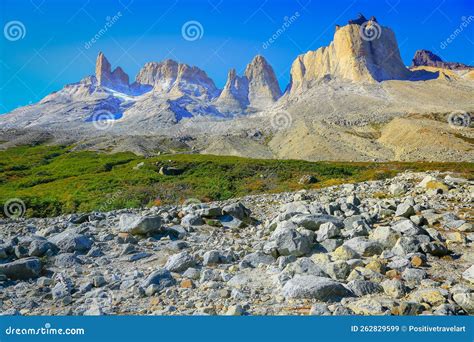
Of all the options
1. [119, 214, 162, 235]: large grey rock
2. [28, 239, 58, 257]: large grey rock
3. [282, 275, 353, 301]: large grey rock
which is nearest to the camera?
[282, 275, 353, 301]: large grey rock

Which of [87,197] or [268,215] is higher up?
[87,197]

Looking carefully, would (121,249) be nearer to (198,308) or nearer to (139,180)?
(198,308)

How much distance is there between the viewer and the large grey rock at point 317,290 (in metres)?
9.51

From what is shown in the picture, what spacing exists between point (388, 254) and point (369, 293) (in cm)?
304

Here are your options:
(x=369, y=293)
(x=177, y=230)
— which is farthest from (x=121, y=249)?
(x=369, y=293)

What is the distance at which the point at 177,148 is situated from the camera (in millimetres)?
159625

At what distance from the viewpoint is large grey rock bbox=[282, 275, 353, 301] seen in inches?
374

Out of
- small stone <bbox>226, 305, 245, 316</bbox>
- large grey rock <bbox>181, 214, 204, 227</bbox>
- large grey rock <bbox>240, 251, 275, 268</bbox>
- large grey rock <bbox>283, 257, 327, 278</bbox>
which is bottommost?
small stone <bbox>226, 305, 245, 316</bbox>

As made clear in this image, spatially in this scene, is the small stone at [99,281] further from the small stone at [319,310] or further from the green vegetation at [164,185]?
the green vegetation at [164,185]

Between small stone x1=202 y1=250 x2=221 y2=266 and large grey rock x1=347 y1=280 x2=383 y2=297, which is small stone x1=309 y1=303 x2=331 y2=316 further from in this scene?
small stone x1=202 y1=250 x2=221 y2=266

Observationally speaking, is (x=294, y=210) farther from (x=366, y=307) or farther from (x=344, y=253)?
(x=366, y=307)

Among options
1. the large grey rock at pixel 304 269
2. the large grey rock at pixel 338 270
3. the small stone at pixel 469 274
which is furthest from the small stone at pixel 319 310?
the small stone at pixel 469 274

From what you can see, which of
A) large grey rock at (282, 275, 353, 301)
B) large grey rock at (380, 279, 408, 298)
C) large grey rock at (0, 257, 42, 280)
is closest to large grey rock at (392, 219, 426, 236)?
large grey rock at (380, 279, 408, 298)

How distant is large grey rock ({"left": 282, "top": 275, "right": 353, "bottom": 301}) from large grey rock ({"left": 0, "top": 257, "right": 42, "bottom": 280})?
786cm
